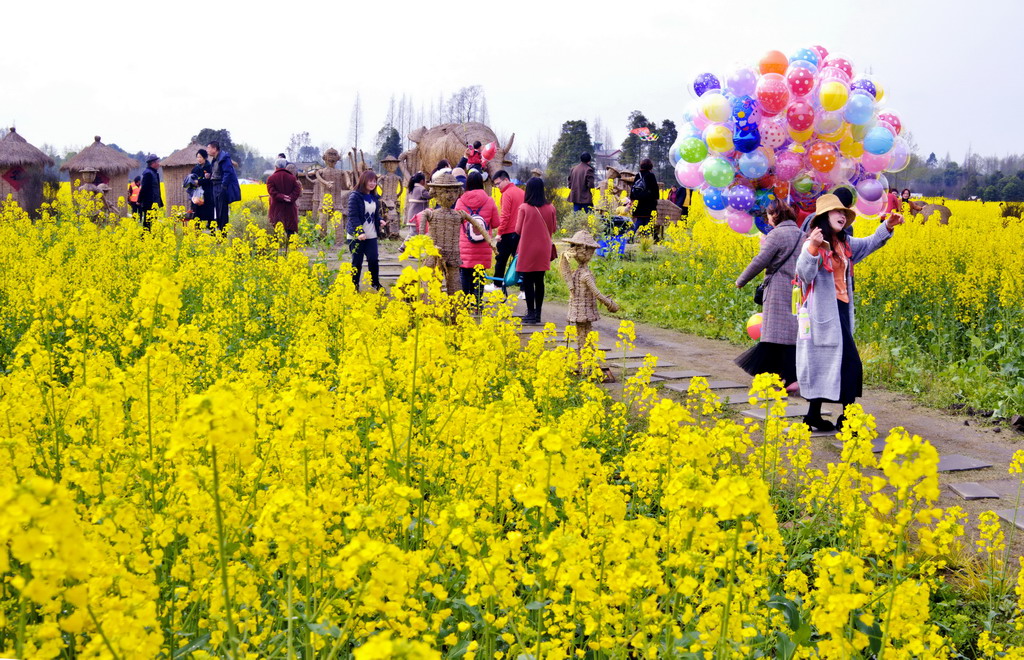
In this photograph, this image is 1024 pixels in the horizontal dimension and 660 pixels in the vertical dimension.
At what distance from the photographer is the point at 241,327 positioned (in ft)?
25.5

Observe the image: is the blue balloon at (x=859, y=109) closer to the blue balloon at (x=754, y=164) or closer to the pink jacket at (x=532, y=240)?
the blue balloon at (x=754, y=164)

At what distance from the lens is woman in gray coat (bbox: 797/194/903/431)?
5.79 metres

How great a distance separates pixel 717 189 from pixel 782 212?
5.89 ft

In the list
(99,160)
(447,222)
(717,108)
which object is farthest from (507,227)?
(99,160)

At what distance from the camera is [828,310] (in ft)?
19.3

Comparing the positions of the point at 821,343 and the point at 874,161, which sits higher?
the point at 874,161

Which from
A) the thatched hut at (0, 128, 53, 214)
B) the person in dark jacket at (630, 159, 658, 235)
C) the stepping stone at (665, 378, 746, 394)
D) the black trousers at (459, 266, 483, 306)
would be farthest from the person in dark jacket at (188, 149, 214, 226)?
the thatched hut at (0, 128, 53, 214)

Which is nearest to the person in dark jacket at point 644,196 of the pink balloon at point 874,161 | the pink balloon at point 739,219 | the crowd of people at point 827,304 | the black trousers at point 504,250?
the black trousers at point 504,250

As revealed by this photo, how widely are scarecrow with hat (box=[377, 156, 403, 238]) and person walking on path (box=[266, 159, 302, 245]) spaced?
3.92m

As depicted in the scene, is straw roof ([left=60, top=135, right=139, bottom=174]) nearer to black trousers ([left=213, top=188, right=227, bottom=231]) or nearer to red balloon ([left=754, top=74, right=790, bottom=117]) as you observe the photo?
black trousers ([left=213, top=188, right=227, bottom=231])

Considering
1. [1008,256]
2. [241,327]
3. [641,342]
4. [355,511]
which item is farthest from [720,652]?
[1008,256]

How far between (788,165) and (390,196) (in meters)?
13.2

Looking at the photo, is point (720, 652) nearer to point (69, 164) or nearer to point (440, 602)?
point (440, 602)

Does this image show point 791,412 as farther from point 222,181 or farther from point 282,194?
point 222,181
